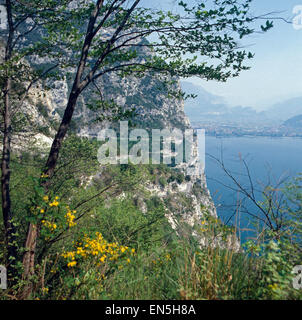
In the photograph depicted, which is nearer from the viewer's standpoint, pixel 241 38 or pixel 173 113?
pixel 241 38

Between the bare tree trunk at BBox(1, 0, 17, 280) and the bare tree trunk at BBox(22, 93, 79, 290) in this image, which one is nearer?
the bare tree trunk at BBox(22, 93, 79, 290)

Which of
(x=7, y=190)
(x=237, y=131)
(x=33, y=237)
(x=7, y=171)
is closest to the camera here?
(x=33, y=237)

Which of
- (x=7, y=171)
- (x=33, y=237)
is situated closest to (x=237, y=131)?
(x=7, y=171)

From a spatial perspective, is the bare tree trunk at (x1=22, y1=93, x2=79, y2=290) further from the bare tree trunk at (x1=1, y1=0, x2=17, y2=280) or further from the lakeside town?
the lakeside town

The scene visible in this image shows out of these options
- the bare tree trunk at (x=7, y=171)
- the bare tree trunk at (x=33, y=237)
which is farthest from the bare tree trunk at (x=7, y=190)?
the bare tree trunk at (x=33, y=237)

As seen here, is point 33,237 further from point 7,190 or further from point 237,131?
point 237,131

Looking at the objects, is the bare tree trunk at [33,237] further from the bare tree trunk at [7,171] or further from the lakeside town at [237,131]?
the lakeside town at [237,131]

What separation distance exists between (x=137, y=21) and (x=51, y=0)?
159cm

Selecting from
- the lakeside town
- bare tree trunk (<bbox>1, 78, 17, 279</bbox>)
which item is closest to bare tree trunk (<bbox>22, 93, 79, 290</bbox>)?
bare tree trunk (<bbox>1, 78, 17, 279</bbox>)
